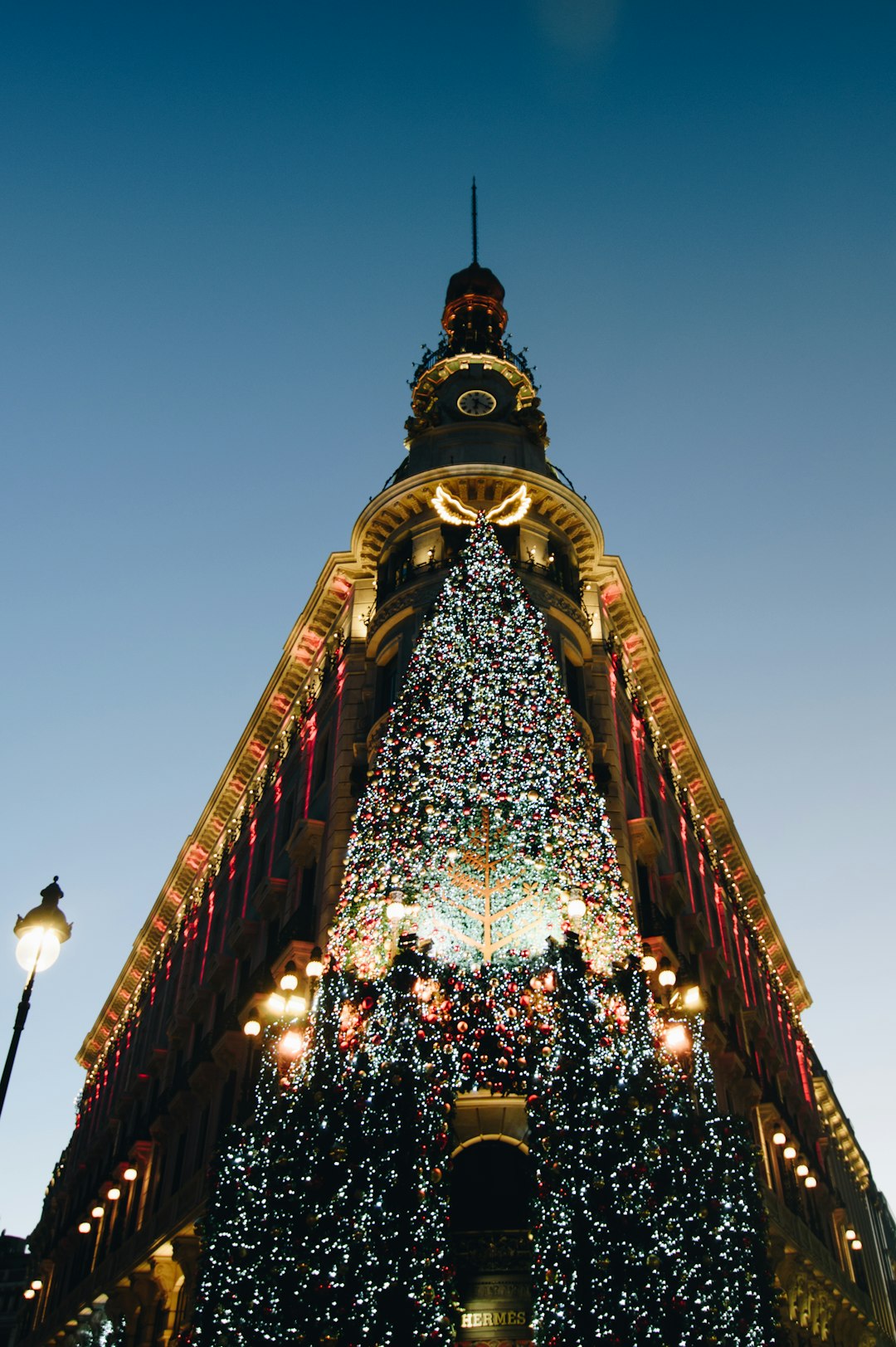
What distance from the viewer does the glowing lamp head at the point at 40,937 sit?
9797mm

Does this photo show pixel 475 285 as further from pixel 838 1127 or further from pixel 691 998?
pixel 838 1127

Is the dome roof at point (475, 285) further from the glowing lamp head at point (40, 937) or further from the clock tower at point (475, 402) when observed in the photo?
the glowing lamp head at point (40, 937)

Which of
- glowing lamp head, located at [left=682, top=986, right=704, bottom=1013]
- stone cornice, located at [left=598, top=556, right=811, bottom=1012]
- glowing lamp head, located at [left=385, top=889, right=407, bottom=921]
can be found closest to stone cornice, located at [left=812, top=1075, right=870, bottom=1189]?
stone cornice, located at [left=598, top=556, right=811, bottom=1012]

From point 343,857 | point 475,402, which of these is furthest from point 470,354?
point 343,857

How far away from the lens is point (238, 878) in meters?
34.4

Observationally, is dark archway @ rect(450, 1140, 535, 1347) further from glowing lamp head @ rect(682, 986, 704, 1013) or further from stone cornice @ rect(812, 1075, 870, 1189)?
stone cornice @ rect(812, 1075, 870, 1189)

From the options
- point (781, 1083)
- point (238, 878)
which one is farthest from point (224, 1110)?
point (781, 1083)

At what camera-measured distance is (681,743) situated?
121 ft

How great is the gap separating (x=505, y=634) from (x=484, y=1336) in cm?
1267

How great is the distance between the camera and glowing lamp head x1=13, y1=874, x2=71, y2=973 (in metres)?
9.80

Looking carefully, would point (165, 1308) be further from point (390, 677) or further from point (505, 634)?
point (505, 634)

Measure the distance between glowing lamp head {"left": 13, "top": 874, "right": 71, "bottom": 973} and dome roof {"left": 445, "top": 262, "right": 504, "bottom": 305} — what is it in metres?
37.1

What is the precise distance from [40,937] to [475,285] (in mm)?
37712

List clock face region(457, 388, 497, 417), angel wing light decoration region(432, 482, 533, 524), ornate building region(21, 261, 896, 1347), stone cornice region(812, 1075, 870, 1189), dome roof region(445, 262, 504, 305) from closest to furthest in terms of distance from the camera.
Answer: ornate building region(21, 261, 896, 1347)
angel wing light decoration region(432, 482, 533, 524)
clock face region(457, 388, 497, 417)
dome roof region(445, 262, 504, 305)
stone cornice region(812, 1075, 870, 1189)
